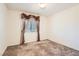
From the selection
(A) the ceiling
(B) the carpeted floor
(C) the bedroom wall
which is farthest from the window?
(B) the carpeted floor

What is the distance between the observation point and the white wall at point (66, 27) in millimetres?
2234

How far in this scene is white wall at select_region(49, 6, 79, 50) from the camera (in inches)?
88.0

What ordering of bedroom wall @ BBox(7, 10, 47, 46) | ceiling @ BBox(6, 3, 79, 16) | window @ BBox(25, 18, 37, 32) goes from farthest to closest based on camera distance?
window @ BBox(25, 18, 37, 32), bedroom wall @ BBox(7, 10, 47, 46), ceiling @ BBox(6, 3, 79, 16)

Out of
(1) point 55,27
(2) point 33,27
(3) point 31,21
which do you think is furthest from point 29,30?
(1) point 55,27

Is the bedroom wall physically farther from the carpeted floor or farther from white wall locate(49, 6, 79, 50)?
white wall locate(49, 6, 79, 50)

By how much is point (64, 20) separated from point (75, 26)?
42 cm

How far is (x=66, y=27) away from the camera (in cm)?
242

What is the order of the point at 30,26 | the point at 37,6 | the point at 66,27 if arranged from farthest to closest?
the point at 66,27
the point at 30,26
the point at 37,6

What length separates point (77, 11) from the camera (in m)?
2.18

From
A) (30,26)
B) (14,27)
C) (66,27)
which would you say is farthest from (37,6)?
(66,27)

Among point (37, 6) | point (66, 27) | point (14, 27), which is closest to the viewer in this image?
point (37, 6)

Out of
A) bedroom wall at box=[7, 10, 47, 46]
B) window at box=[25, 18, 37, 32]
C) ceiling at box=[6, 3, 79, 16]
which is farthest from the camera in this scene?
window at box=[25, 18, 37, 32]

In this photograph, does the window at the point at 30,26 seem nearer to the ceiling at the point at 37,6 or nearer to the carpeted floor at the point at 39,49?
the ceiling at the point at 37,6

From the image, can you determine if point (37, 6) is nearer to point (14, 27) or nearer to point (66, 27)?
point (14, 27)
